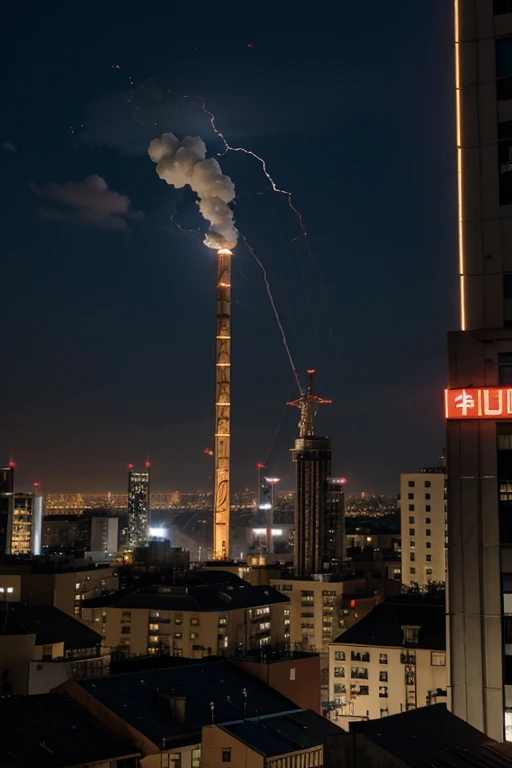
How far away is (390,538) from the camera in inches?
7279

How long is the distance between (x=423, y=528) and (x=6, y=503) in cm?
8482

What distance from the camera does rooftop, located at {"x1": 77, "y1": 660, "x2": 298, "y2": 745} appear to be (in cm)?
3828

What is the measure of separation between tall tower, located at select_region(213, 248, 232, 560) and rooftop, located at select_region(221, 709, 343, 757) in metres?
74.3

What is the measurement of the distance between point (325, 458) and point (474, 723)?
111686mm

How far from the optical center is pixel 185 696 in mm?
40812

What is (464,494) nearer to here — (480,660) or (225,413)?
(480,660)

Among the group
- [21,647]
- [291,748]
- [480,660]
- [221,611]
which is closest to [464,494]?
[480,660]

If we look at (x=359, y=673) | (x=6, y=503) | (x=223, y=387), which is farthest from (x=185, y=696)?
(x=6, y=503)

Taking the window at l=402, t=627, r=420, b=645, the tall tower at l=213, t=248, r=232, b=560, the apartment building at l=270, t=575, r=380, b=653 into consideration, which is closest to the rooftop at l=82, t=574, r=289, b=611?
the apartment building at l=270, t=575, r=380, b=653

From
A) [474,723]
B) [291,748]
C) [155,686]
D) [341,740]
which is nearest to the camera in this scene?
[341,740]

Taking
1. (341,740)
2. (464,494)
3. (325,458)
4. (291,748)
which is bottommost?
(291,748)

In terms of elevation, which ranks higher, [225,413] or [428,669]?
[225,413]

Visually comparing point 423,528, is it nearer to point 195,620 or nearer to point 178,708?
point 195,620

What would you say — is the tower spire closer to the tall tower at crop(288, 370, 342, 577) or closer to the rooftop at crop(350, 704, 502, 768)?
the tall tower at crop(288, 370, 342, 577)
